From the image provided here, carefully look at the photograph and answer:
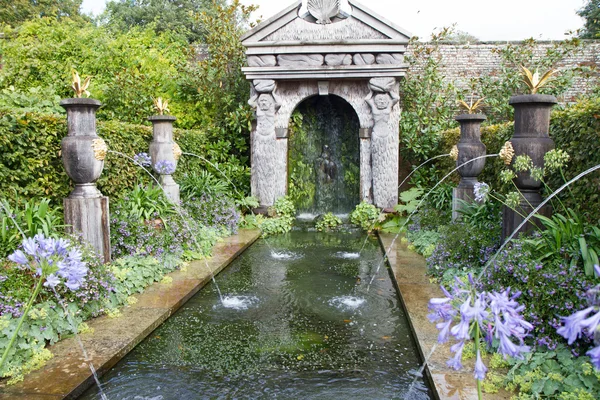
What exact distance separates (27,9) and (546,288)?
27.1 meters

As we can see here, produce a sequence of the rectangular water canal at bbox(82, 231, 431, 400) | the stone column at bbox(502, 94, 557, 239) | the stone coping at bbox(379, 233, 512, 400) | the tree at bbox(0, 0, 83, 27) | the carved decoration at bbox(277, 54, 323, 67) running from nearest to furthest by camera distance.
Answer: the stone coping at bbox(379, 233, 512, 400) → the rectangular water canal at bbox(82, 231, 431, 400) → the stone column at bbox(502, 94, 557, 239) → the carved decoration at bbox(277, 54, 323, 67) → the tree at bbox(0, 0, 83, 27)

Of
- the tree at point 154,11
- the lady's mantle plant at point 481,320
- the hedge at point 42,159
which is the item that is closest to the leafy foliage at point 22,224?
the hedge at point 42,159

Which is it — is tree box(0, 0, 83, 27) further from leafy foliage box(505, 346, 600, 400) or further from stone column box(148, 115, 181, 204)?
leafy foliage box(505, 346, 600, 400)

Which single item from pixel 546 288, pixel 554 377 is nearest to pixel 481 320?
pixel 554 377

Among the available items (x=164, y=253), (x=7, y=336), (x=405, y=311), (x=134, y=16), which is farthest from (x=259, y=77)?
(x=134, y=16)

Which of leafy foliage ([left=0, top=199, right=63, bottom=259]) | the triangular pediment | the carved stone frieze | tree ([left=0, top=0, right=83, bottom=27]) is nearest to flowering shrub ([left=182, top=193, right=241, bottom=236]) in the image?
leafy foliage ([left=0, top=199, right=63, bottom=259])

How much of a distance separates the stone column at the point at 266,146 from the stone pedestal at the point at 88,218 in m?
4.91

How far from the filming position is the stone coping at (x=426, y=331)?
9.02ft

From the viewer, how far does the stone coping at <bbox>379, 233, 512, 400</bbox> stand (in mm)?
2748

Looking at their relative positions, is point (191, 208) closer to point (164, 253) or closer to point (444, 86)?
point (164, 253)

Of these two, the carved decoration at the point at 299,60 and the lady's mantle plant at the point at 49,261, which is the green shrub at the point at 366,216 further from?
the lady's mantle plant at the point at 49,261

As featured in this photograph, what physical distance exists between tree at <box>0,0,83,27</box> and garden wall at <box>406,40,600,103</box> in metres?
16.4

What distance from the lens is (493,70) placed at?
1198 centimetres

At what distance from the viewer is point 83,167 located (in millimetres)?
4703
